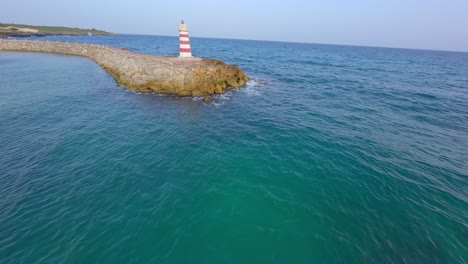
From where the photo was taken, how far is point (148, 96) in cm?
2441

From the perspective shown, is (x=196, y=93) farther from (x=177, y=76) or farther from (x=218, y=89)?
(x=177, y=76)

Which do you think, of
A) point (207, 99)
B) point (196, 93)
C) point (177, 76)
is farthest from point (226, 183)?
point (177, 76)

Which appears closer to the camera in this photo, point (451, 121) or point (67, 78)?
point (451, 121)

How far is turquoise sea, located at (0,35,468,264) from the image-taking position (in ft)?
26.3

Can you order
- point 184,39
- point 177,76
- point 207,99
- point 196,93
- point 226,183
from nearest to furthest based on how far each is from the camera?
point 226,183, point 207,99, point 196,93, point 177,76, point 184,39

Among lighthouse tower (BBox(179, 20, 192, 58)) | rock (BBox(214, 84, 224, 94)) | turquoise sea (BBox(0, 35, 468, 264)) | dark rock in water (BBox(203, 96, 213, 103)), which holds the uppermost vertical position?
lighthouse tower (BBox(179, 20, 192, 58))

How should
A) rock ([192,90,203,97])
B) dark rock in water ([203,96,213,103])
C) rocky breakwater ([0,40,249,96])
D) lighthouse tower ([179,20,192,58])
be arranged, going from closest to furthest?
dark rock in water ([203,96,213,103]) → rock ([192,90,203,97]) → rocky breakwater ([0,40,249,96]) → lighthouse tower ([179,20,192,58])

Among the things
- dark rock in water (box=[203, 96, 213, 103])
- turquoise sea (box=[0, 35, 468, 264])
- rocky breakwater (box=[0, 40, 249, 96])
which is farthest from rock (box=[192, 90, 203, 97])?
turquoise sea (box=[0, 35, 468, 264])

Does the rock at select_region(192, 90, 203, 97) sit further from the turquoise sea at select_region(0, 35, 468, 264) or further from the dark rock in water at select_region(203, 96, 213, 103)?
the turquoise sea at select_region(0, 35, 468, 264)

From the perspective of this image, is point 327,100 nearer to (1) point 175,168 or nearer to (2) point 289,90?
(2) point 289,90

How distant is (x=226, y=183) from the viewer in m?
11.4

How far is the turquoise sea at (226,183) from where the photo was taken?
8.03m

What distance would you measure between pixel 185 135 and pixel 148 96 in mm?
11141

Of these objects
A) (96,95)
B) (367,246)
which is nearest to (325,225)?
(367,246)
